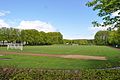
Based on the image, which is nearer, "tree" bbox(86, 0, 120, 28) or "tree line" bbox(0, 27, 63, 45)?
"tree" bbox(86, 0, 120, 28)

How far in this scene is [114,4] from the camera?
476 inches

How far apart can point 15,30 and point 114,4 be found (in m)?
124

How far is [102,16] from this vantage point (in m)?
14.0

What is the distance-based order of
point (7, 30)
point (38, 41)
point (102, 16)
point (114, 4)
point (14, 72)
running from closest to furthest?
point (114, 4) → point (14, 72) → point (102, 16) → point (7, 30) → point (38, 41)

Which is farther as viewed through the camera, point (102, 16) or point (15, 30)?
point (15, 30)

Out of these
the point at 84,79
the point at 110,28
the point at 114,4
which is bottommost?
the point at 84,79

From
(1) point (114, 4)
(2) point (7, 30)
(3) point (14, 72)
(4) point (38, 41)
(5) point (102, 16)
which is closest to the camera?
(1) point (114, 4)

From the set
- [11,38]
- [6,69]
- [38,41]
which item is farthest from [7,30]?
[6,69]

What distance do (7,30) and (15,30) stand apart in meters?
5.66

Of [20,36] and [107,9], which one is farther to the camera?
[20,36]

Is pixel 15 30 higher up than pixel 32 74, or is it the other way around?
pixel 15 30

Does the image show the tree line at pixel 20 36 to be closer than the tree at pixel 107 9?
No

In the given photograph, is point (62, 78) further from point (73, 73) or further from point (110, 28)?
point (110, 28)

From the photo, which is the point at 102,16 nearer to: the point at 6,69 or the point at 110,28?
the point at 110,28
